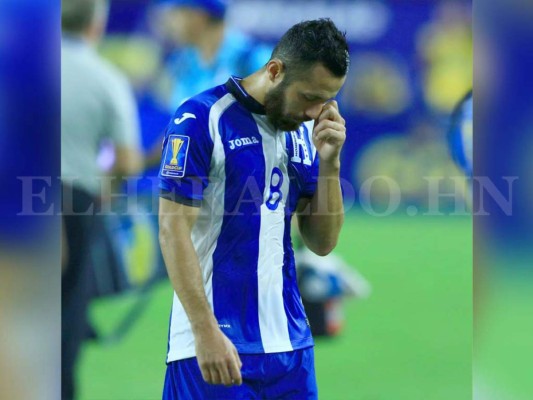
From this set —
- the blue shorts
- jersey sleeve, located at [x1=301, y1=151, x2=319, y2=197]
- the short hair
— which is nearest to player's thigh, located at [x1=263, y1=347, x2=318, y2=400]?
the blue shorts

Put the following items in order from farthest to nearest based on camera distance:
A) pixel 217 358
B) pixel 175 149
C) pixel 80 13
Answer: pixel 80 13
pixel 175 149
pixel 217 358

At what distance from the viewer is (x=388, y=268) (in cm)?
302

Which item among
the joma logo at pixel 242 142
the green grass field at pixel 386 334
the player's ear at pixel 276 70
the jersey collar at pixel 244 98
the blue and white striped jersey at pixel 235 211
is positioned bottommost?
the green grass field at pixel 386 334

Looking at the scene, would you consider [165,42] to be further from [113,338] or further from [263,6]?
[113,338]

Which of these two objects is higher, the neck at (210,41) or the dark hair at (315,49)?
the neck at (210,41)

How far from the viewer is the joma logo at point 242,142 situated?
1.92 m

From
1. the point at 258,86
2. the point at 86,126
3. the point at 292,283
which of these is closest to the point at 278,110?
the point at 258,86

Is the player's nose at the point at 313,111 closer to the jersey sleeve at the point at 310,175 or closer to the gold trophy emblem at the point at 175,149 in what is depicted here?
the jersey sleeve at the point at 310,175

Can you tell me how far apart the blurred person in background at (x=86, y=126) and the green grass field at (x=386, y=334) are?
0.92ft

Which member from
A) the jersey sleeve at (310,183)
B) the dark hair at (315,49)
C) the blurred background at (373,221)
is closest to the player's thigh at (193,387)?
the jersey sleeve at (310,183)

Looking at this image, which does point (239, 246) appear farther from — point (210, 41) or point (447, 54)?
point (447, 54)

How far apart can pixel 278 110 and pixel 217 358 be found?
649 millimetres

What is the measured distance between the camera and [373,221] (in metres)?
3.02

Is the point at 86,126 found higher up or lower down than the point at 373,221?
higher up
